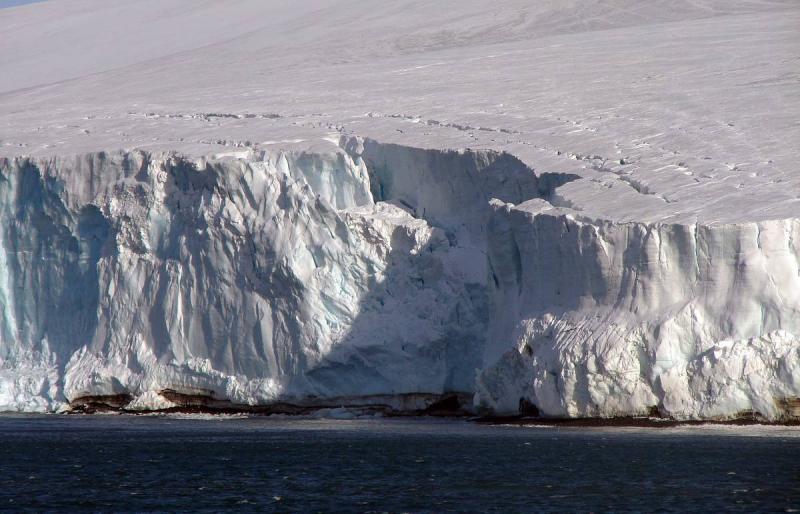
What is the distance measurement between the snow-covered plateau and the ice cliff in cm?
5

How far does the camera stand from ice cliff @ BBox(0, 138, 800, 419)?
24.9 meters

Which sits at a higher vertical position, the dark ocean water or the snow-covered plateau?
the snow-covered plateau

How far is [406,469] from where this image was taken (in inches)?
795

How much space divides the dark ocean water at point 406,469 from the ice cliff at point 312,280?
2.14 metres

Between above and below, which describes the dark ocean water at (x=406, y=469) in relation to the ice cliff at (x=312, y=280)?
below

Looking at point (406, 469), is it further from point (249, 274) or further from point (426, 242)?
point (249, 274)

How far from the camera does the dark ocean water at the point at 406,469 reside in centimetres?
1708

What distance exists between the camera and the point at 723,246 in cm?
2289

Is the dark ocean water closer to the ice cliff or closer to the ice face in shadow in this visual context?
the ice cliff

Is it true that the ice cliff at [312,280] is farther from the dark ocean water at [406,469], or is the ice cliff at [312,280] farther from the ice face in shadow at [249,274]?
the dark ocean water at [406,469]

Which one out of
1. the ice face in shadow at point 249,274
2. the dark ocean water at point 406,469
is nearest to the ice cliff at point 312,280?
the ice face in shadow at point 249,274

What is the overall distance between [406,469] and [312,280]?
9.04 meters

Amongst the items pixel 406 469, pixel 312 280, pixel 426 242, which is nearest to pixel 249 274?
pixel 312 280

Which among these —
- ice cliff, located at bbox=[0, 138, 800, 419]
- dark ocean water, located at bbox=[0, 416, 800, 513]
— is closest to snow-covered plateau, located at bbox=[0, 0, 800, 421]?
ice cliff, located at bbox=[0, 138, 800, 419]
